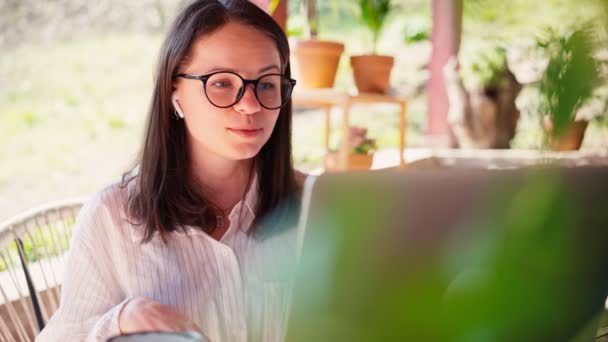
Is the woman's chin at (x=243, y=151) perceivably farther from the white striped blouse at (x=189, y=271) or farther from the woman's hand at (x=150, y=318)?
the woman's hand at (x=150, y=318)

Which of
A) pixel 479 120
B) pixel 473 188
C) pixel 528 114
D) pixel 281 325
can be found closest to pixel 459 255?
pixel 473 188

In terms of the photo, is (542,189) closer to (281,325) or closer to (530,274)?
(530,274)

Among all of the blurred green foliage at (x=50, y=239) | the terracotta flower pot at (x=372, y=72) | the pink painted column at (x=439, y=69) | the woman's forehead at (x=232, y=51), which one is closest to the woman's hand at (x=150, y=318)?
the woman's forehead at (x=232, y=51)

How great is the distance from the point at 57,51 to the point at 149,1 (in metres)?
0.79

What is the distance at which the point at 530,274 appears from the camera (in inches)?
13.8

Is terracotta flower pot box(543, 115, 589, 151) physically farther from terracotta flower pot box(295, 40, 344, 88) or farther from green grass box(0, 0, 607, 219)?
green grass box(0, 0, 607, 219)

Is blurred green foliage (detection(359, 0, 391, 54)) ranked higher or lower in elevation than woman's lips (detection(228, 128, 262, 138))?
higher

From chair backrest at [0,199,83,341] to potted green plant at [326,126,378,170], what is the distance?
1558 mm

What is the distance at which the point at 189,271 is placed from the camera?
1036 mm

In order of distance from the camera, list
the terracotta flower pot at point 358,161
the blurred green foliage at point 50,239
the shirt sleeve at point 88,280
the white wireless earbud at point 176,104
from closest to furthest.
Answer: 1. the shirt sleeve at point 88,280
2. the white wireless earbud at point 176,104
3. the blurred green foliage at point 50,239
4. the terracotta flower pot at point 358,161

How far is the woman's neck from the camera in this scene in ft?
3.62

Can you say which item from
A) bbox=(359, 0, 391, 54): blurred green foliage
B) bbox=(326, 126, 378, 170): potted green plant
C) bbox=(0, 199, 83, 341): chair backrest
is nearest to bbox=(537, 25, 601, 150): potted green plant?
bbox=(0, 199, 83, 341): chair backrest

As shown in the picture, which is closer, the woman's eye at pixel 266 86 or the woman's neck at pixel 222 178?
the woman's eye at pixel 266 86

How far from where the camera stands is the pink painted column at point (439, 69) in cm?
451
